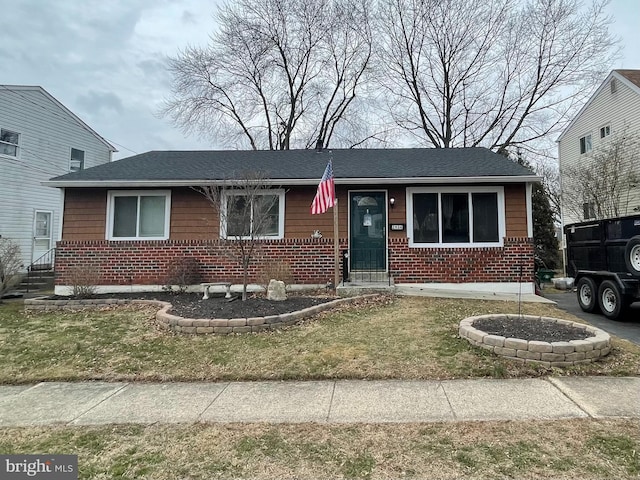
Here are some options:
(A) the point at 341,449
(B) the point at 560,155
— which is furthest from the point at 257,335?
(B) the point at 560,155

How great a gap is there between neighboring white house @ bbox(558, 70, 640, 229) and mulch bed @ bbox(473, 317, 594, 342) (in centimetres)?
1315

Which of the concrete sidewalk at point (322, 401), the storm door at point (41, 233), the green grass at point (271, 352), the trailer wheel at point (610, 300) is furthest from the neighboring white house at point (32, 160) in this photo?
the trailer wheel at point (610, 300)

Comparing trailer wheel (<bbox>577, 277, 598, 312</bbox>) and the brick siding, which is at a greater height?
the brick siding

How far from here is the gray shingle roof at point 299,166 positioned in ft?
32.3

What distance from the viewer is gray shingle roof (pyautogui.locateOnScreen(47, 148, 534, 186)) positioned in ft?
32.3

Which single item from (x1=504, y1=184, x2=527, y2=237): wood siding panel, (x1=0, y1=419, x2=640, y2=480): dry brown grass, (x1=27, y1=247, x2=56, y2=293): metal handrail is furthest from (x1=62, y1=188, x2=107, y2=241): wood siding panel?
(x1=504, y1=184, x2=527, y2=237): wood siding panel

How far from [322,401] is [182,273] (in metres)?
6.93

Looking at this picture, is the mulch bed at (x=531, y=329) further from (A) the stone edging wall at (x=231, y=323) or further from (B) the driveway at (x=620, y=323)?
(A) the stone edging wall at (x=231, y=323)

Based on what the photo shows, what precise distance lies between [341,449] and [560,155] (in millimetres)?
22811

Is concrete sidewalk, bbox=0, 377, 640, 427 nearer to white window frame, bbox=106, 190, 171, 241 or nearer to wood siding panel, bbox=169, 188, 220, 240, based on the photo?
wood siding panel, bbox=169, 188, 220, 240

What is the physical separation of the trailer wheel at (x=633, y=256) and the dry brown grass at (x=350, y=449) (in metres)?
4.96

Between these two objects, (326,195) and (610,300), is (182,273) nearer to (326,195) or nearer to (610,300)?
(326,195)

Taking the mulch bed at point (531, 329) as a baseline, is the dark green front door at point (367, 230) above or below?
above

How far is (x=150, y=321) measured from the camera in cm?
677
